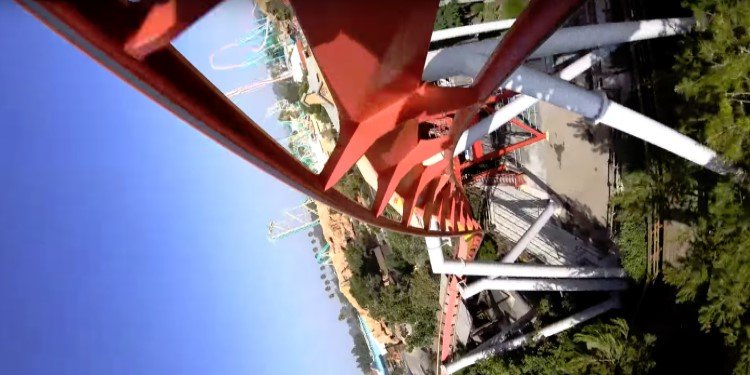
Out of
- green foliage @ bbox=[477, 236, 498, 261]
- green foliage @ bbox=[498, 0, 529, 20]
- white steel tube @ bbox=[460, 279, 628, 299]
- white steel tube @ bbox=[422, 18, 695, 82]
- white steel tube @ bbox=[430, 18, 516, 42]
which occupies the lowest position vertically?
white steel tube @ bbox=[460, 279, 628, 299]

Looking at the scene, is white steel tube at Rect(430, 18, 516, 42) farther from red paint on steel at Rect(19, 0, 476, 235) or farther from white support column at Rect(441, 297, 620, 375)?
white support column at Rect(441, 297, 620, 375)

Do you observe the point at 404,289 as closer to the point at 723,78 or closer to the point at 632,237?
the point at 632,237

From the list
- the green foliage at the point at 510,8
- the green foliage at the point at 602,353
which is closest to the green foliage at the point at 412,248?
the green foliage at the point at 602,353

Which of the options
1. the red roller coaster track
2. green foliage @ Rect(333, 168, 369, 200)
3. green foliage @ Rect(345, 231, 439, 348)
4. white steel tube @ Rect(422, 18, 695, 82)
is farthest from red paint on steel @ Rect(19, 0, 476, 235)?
green foliage @ Rect(333, 168, 369, 200)

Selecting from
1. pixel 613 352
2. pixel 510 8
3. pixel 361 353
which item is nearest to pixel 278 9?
pixel 510 8

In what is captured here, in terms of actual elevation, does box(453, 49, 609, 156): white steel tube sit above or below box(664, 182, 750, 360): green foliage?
above

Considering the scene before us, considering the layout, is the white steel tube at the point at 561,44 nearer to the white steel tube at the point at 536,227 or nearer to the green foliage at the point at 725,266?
the green foliage at the point at 725,266

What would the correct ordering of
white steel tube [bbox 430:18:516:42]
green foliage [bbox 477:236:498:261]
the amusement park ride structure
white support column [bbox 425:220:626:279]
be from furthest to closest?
green foliage [bbox 477:236:498:261] → white support column [bbox 425:220:626:279] → white steel tube [bbox 430:18:516:42] → the amusement park ride structure

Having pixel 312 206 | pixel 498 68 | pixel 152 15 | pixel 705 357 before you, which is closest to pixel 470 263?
pixel 705 357
